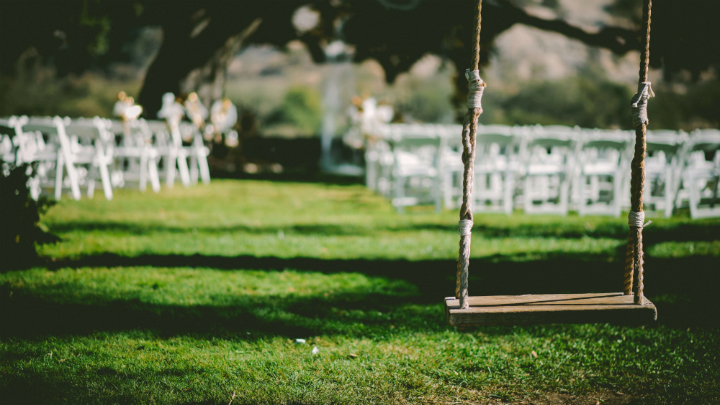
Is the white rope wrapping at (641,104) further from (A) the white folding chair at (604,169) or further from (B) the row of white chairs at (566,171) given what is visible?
(A) the white folding chair at (604,169)

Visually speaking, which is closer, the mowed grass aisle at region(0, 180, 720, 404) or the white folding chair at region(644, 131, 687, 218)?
the mowed grass aisle at region(0, 180, 720, 404)

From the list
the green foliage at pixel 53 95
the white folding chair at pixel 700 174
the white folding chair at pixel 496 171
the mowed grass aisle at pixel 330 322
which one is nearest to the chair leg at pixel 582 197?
the white folding chair at pixel 496 171

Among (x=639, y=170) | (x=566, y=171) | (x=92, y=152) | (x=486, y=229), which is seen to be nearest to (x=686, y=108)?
(x=566, y=171)

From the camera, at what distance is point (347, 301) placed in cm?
400

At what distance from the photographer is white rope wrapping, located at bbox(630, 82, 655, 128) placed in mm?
2600

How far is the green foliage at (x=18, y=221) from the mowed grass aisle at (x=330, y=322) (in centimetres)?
25

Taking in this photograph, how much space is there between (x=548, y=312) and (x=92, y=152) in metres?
9.25

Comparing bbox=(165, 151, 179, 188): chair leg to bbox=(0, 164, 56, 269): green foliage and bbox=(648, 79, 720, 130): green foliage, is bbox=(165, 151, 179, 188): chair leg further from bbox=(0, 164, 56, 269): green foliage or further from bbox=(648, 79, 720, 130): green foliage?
bbox=(648, 79, 720, 130): green foliage

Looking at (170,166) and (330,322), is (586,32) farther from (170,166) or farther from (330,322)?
(170,166)

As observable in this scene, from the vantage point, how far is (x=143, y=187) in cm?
1023

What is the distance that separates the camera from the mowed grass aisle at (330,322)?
2648 mm

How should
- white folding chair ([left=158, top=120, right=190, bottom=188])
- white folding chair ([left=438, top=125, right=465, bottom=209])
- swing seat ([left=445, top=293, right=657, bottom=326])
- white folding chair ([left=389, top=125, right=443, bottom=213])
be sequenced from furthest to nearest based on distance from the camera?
white folding chair ([left=158, top=120, right=190, bottom=188]) → white folding chair ([left=438, top=125, right=465, bottom=209]) → white folding chair ([left=389, top=125, right=443, bottom=213]) → swing seat ([left=445, top=293, right=657, bottom=326])

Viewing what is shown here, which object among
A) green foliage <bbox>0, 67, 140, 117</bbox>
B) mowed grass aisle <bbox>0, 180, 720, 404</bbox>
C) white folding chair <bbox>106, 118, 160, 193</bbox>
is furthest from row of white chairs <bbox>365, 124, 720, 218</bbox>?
green foliage <bbox>0, 67, 140, 117</bbox>

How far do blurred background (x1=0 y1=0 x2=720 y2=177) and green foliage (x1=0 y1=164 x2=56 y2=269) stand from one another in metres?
4.33
